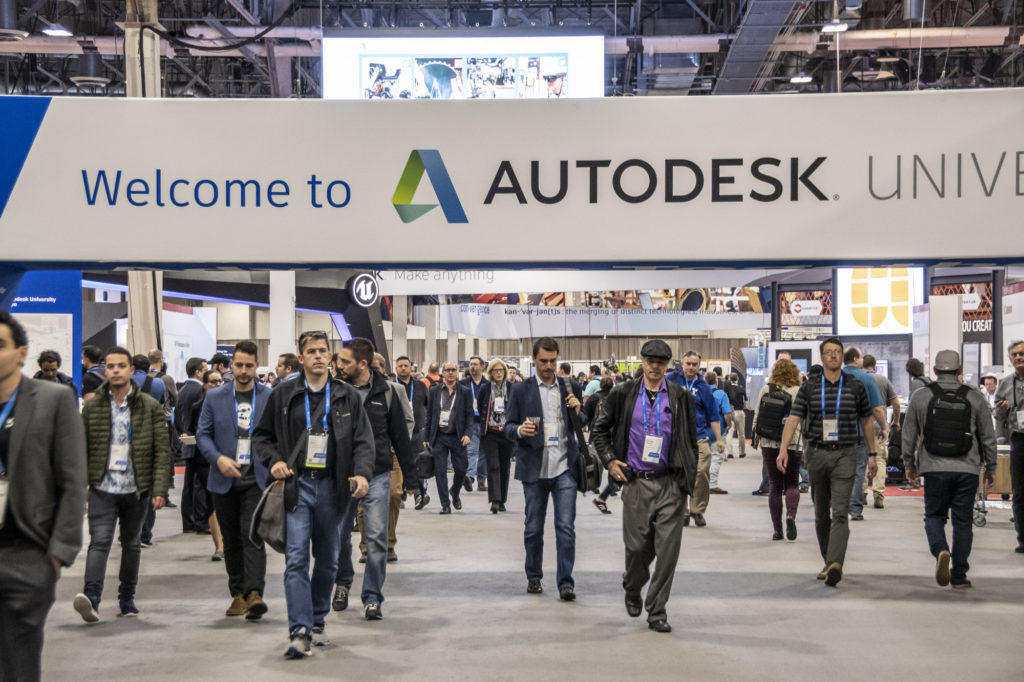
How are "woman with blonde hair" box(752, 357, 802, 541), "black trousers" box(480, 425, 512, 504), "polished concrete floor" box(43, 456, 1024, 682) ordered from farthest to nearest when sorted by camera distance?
1. "black trousers" box(480, 425, 512, 504)
2. "woman with blonde hair" box(752, 357, 802, 541)
3. "polished concrete floor" box(43, 456, 1024, 682)

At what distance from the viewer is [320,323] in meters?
42.8

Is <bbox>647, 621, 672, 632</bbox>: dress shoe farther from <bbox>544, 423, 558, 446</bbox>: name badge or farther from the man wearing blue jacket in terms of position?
the man wearing blue jacket

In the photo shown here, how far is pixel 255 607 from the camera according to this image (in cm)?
639

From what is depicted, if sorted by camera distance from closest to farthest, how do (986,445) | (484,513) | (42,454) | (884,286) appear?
(42,454), (986,445), (484,513), (884,286)

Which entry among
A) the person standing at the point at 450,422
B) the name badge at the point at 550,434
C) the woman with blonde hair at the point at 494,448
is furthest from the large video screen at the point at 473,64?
the name badge at the point at 550,434

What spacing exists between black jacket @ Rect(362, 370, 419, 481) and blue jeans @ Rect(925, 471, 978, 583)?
3.39 m

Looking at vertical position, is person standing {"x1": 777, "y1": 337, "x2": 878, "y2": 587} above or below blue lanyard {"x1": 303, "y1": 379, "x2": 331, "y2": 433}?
below

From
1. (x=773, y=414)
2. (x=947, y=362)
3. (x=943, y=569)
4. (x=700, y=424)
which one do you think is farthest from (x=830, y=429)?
(x=773, y=414)

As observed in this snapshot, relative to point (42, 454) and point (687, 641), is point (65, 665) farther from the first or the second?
point (687, 641)

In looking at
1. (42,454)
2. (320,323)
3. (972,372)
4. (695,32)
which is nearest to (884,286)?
(972,372)

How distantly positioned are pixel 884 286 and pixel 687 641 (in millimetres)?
15046

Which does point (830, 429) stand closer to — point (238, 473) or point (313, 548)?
point (313, 548)

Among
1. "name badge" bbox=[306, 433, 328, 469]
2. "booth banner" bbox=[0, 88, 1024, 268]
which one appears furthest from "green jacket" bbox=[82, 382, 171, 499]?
"name badge" bbox=[306, 433, 328, 469]

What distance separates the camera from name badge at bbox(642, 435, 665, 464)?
633 cm
